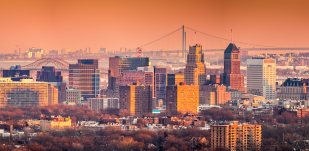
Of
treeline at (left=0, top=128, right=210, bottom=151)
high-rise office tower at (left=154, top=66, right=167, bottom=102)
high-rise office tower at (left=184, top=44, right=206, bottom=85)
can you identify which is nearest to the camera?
treeline at (left=0, top=128, right=210, bottom=151)

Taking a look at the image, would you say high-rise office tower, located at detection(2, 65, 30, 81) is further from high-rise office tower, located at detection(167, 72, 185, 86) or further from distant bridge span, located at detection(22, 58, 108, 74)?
high-rise office tower, located at detection(167, 72, 185, 86)

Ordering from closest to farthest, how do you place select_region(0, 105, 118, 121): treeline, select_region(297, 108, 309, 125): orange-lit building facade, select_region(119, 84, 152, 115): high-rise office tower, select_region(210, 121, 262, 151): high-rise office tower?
select_region(210, 121, 262, 151): high-rise office tower, select_region(297, 108, 309, 125): orange-lit building facade, select_region(0, 105, 118, 121): treeline, select_region(119, 84, 152, 115): high-rise office tower

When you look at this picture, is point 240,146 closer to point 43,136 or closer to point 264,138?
point 264,138

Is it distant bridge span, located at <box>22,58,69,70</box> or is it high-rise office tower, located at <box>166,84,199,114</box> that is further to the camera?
distant bridge span, located at <box>22,58,69,70</box>

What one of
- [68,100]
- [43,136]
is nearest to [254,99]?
[68,100]

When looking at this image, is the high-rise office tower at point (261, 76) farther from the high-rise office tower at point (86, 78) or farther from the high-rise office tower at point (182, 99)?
the high-rise office tower at point (182, 99)

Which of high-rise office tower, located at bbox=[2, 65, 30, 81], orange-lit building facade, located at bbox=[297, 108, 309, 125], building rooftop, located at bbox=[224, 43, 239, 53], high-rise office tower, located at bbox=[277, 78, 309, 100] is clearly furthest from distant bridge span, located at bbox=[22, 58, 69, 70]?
orange-lit building facade, located at bbox=[297, 108, 309, 125]

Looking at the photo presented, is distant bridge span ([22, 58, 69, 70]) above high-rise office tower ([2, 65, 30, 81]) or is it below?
above
